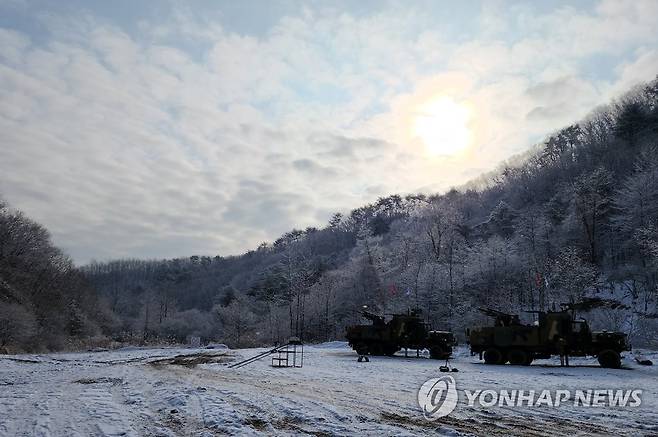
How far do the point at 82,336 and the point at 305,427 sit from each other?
6053 cm

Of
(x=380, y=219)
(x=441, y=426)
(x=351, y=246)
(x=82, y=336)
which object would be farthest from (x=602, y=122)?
(x=441, y=426)

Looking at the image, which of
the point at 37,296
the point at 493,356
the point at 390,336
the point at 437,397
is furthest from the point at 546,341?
the point at 37,296

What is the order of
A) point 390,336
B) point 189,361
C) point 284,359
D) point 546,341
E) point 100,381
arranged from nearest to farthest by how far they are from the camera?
point 100,381, point 546,341, point 284,359, point 189,361, point 390,336

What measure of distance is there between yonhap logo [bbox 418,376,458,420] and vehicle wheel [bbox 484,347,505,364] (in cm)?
880

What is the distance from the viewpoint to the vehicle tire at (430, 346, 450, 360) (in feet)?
88.9

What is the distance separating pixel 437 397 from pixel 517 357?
13.1 m

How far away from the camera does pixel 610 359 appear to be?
21.2 metres

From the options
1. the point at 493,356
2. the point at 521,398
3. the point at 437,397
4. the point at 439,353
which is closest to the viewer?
the point at 521,398

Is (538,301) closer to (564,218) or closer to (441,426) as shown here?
(564,218)

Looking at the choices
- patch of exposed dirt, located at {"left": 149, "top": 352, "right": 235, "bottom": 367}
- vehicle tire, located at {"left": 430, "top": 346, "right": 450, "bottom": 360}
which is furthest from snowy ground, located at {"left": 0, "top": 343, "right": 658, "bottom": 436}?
vehicle tire, located at {"left": 430, "top": 346, "right": 450, "bottom": 360}

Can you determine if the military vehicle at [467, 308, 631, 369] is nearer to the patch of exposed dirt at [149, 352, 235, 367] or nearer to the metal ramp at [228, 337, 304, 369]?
the metal ramp at [228, 337, 304, 369]

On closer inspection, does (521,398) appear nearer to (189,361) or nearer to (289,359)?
(289,359)

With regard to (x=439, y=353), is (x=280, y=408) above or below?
above

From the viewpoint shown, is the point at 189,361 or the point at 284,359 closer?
the point at 284,359
